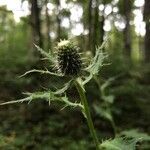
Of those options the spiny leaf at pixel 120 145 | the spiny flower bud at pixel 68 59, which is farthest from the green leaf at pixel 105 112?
the spiny leaf at pixel 120 145

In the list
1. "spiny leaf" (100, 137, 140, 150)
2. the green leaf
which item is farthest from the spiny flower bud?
the green leaf

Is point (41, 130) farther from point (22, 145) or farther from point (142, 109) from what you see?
point (142, 109)

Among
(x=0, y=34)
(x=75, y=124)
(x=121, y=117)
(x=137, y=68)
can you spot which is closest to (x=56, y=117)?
(x=75, y=124)

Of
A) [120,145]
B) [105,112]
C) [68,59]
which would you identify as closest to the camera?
[120,145]

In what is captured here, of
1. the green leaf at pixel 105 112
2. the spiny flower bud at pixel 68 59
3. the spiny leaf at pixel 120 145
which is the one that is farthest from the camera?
the green leaf at pixel 105 112

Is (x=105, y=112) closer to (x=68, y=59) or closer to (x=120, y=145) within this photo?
(x=68, y=59)

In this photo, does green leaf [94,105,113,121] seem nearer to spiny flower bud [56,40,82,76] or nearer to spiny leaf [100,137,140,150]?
spiny flower bud [56,40,82,76]

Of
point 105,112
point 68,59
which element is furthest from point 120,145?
point 105,112

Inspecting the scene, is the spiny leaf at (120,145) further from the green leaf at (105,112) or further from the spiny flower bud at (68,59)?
the green leaf at (105,112)
